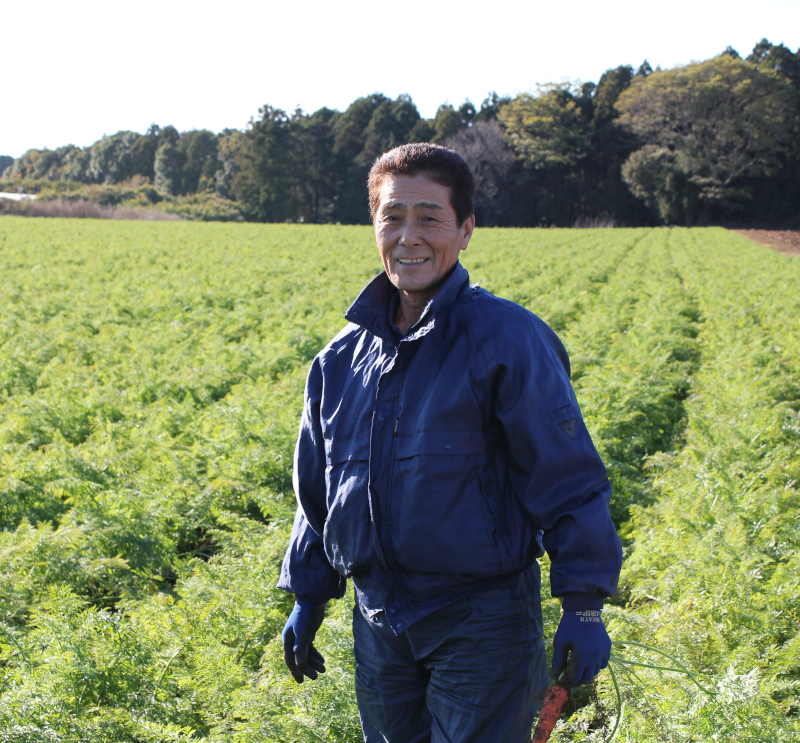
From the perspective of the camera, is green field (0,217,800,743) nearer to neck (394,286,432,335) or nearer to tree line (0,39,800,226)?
neck (394,286,432,335)

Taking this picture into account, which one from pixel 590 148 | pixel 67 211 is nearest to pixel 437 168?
pixel 67 211

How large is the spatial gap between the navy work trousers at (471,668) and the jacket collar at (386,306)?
840 millimetres

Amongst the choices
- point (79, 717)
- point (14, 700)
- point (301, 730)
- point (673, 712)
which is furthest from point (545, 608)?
point (14, 700)

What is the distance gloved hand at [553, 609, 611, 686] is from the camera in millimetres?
1976

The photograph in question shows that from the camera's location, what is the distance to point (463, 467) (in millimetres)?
2049

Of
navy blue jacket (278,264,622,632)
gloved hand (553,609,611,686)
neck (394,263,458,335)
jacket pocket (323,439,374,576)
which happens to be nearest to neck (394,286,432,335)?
neck (394,263,458,335)

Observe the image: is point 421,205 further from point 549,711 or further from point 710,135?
point 710,135

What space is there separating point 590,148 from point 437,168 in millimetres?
70306

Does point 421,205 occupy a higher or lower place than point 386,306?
higher

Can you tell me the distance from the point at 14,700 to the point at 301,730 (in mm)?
1292

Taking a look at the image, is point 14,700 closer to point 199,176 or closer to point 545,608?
point 545,608

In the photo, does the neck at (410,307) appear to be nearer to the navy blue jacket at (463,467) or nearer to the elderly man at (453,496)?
the elderly man at (453,496)

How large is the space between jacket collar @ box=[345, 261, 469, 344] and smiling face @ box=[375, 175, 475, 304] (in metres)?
0.08

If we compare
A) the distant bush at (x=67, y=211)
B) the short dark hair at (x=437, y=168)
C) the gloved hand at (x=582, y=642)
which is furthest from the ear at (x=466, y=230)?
the distant bush at (x=67, y=211)
